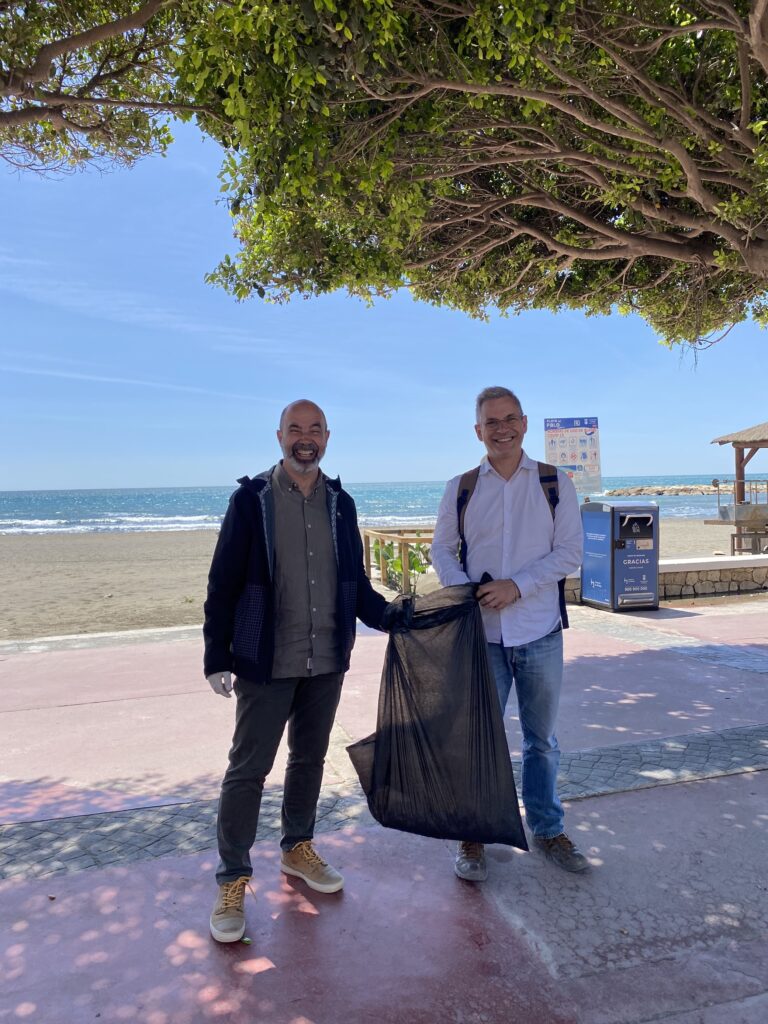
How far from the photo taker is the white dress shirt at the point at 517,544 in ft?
9.93

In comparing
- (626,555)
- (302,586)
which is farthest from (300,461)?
(626,555)

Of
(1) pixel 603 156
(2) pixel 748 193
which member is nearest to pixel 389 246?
(1) pixel 603 156

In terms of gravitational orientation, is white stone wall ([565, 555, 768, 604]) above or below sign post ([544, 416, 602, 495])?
below

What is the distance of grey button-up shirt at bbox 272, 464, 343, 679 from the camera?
2.80 meters

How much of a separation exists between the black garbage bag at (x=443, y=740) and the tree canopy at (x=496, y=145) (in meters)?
2.85

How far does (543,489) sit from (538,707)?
931 mm

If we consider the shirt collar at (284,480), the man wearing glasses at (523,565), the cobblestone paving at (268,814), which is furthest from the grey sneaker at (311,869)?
the shirt collar at (284,480)

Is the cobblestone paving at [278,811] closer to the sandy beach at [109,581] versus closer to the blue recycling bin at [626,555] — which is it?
the blue recycling bin at [626,555]

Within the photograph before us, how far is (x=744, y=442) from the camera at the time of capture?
70.5 ft

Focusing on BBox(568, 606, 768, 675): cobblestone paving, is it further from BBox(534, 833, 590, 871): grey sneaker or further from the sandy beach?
the sandy beach

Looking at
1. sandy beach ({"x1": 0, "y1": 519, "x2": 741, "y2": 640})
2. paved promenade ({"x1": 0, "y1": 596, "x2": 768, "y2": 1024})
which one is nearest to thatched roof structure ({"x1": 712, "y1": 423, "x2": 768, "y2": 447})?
sandy beach ({"x1": 0, "y1": 519, "x2": 741, "y2": 640})

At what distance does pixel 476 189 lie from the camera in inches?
265

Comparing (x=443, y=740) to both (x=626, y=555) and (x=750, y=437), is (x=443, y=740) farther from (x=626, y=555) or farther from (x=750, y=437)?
(x=750, y=437)

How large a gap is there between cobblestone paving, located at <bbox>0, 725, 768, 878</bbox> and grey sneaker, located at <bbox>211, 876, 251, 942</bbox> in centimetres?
61
